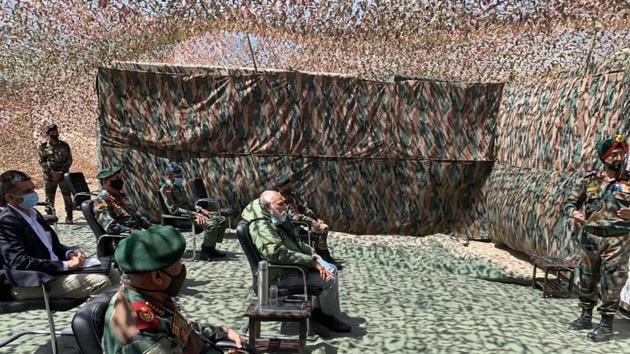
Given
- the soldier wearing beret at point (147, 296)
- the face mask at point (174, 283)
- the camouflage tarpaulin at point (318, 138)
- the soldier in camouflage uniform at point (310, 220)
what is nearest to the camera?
the soldier wearing beret at point (147, 296)

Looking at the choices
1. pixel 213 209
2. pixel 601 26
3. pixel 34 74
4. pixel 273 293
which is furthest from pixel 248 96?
pixel 34 74

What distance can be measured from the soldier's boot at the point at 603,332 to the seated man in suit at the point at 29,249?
366 centimetres

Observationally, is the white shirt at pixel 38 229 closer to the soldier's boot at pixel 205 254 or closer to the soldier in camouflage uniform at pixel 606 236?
the soldier's boot at pixel 205 254

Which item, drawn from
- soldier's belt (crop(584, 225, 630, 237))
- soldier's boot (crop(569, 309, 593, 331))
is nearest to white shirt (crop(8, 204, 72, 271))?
soldier's belt (crop(584, 225, 630, 237))

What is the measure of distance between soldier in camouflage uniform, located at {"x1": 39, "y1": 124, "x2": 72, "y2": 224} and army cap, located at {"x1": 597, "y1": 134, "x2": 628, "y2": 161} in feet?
24.9

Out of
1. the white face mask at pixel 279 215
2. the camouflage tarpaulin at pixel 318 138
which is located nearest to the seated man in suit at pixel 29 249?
the white face mask at pixel 279 215

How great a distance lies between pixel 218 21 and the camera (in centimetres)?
1123

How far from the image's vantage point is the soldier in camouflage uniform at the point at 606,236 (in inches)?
157

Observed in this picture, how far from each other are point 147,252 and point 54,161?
7353 mm

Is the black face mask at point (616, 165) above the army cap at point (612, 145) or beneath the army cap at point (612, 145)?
beneath

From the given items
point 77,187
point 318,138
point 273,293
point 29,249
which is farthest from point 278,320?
point 318,138

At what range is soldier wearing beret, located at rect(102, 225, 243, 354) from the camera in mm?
1944

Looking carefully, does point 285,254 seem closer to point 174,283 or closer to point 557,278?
point 174,283

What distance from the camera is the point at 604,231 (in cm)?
403
